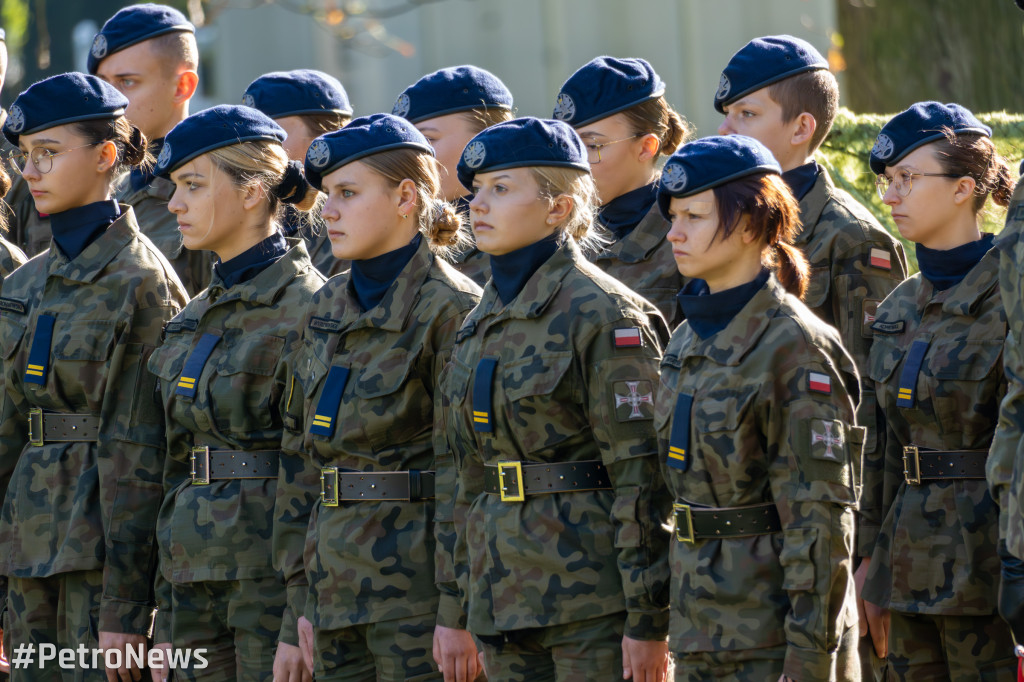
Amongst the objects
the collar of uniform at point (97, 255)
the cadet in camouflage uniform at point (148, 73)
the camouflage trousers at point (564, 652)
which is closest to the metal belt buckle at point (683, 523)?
the camouflage trousers at point (564, 652)

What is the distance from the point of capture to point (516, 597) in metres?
A: 4.23

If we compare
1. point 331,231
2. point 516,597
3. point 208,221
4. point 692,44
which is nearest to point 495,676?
point 516,597

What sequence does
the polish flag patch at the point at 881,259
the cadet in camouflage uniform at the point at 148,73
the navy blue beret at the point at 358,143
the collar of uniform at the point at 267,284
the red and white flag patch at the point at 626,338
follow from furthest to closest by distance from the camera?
the cadet in camouflage uniform at the point at 148,73 → the polish flag patch at the point at 881,259 → the collar of uniform at the point at 267,284 → the navy blue beret at the point at 358,143 → the red and white flag patch at the point at 626,338

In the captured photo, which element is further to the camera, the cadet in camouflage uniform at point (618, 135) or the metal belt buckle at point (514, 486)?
the cadet in camouflage uniform at point (618, 135)

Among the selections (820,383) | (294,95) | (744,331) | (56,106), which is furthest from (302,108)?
(820,383)

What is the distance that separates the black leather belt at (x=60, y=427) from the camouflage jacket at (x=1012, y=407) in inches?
126

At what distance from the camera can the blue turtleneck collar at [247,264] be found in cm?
520

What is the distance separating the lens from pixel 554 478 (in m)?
4.26

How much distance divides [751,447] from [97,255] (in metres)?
2.73

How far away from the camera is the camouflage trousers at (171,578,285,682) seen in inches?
198

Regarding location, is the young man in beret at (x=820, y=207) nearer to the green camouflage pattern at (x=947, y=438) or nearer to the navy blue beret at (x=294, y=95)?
the green camouflage pattern at (x=947, y=438)

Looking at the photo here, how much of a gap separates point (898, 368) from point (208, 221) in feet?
7.58

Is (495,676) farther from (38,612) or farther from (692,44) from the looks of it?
(692,44)

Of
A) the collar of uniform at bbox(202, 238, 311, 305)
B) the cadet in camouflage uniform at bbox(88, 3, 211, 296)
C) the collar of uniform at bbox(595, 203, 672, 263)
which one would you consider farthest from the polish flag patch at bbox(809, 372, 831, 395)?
the cadet in camouflage uniform at bbox(88, 3, 211, 296)
